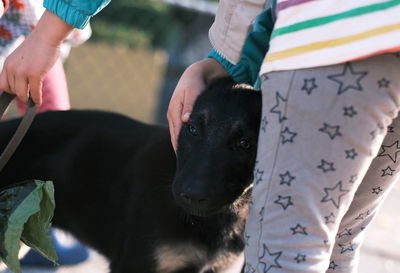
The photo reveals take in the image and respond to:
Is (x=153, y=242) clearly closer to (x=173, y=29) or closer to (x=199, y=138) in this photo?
(x=199, y=138)

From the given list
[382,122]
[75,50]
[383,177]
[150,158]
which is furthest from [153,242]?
A: [75,50]

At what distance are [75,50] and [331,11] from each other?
717 cm

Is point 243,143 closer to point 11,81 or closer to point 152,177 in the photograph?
point 152,177

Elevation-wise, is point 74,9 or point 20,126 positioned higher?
point 74,9

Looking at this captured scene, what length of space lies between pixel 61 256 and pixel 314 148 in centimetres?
277

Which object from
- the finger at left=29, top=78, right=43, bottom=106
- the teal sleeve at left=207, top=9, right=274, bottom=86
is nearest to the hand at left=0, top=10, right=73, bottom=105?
the finger at left=29, top=78, right=43, bottom=106

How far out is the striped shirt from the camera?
63.9 inches

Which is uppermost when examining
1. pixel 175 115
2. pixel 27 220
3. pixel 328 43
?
pixel 328 43

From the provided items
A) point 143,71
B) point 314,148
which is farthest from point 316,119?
point 143,71

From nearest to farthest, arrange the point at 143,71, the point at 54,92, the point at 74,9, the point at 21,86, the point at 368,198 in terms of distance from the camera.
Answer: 1. the point at 368,198
2. the point at 74,9
3. the point at 21,86
4. the point at 54,92
5. the point at 143,71

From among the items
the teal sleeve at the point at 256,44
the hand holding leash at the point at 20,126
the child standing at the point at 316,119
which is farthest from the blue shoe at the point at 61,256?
the child standing at the point at 316,119

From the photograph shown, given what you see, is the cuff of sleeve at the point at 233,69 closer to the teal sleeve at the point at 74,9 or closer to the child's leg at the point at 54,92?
the teal sleeve at the point at 74,9

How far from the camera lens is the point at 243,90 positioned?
279 centimetres

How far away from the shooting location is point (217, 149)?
2.61m
